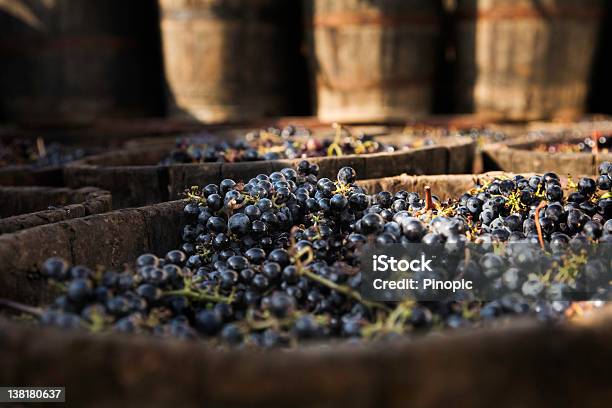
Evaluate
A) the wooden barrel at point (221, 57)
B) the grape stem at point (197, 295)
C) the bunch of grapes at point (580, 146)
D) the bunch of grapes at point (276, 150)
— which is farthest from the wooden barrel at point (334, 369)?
the wooden barrel at point (221, 57)

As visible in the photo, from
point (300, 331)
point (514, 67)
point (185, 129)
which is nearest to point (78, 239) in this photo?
point (300, 331)

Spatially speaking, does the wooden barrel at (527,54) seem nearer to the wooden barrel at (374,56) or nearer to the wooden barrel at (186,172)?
the wooden barrel at (374,56)

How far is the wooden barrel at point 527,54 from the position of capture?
4.40 m

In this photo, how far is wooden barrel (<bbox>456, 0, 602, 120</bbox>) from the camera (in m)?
4.40

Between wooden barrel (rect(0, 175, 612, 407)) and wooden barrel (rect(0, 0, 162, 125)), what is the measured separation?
14.0 ft

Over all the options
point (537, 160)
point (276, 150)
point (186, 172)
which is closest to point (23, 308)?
point (186, 172)

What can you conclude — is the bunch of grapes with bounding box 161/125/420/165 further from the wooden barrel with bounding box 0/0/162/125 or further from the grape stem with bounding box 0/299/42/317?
the wooden barrel with bounding box 0/0/162/125

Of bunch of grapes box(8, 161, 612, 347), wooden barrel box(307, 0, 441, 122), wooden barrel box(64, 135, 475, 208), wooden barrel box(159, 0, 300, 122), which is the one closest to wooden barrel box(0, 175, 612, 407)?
bunch of grapes box(8, 161, 612, 347)

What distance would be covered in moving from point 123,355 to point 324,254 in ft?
2.09

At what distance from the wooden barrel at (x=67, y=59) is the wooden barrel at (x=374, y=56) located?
5.23 ft

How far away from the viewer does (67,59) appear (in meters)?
4.85

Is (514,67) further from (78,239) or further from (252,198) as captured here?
(78,239)

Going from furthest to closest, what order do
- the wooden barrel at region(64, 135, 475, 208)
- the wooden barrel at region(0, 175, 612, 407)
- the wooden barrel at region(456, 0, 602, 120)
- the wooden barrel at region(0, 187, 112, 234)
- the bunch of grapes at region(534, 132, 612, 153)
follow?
1. the wooden barrel at region(456, 0, 602, 120)
2. the bunch of grapes at region(534, 132, 612, 153)
3. the wooden barrel at region(64, 135, 475, 208)
4. the wooden barrel at region(0, 187, 112, 234)
5. the wooden barrel at region(0, 175, 612, 407)

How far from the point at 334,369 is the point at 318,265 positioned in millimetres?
519
